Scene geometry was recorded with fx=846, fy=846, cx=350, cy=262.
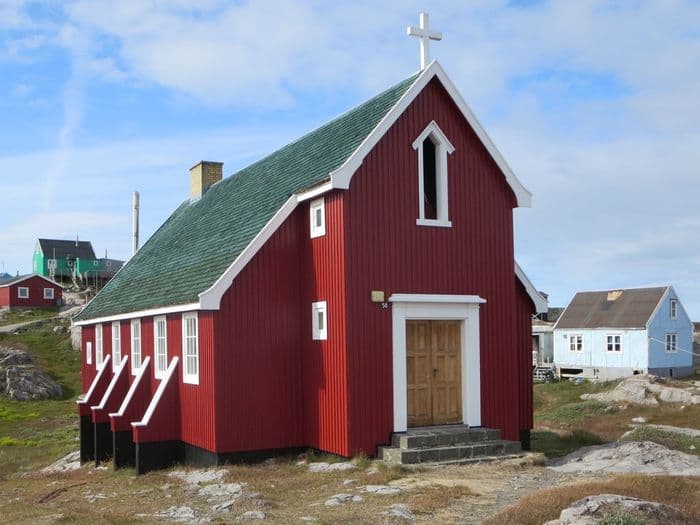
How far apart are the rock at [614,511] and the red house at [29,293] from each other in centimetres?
7185

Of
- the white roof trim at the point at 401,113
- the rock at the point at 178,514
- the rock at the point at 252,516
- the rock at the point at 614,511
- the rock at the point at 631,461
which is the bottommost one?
the rock at the point at 178,514

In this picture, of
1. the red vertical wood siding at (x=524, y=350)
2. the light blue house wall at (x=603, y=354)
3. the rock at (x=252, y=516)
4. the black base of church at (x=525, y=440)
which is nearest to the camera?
the rock at (x=252, y=516)

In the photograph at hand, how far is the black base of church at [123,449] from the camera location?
2140 centimetres

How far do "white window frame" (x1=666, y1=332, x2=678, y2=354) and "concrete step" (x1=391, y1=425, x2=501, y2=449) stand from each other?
4355 centimetres

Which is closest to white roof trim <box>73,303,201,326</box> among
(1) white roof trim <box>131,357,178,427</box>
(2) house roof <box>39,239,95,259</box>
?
(1) white roof trim <box>131,357,178,427</box>

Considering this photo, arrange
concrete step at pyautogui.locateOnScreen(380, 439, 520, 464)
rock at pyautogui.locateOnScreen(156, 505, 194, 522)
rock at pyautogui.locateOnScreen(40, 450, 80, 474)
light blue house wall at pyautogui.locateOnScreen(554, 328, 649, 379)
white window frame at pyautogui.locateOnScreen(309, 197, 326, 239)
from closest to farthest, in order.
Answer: rock at pyautogui.locateOnScreen(156, 505, 194, 522), concrete step at pyautogui.locateOnScreen(380, 439, 520, 464), white window frame at pyautogui.locateOnScreen(309, 197, 326, 239), rock at pyautogui.locateOnScreen(40, 450, 80, 474), light blue house wall at pyautogui.locateOnScreen(554, 328, 649, 379)

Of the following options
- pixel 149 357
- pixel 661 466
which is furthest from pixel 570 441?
pixel 149 357

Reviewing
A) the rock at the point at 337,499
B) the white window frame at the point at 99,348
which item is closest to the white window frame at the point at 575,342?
the white window frame at the point at 99,348

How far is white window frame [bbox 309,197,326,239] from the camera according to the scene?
1834 cm

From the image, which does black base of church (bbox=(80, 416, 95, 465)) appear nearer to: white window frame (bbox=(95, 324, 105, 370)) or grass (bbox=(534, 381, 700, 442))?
white window frame (bbox=(95, 324, 105, 370))

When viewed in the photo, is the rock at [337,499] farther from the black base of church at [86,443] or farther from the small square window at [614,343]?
the small square window at [614,343]

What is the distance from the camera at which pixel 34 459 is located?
91.6 ft

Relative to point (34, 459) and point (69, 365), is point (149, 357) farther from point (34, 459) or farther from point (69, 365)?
point (69, 365)

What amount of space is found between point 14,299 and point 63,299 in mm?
4362
